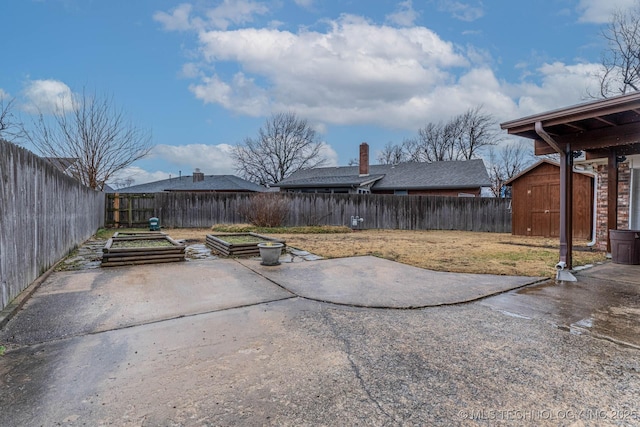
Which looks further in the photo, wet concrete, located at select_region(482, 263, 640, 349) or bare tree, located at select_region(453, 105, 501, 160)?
bare tree, located at select_region(453, 105, 501, 160)

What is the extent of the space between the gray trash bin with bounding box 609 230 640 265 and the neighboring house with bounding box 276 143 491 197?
508 inches

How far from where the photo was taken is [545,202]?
38.2ft

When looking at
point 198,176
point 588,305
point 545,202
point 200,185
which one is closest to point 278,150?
point 198,176

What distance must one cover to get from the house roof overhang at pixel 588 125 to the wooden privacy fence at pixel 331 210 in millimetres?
10187

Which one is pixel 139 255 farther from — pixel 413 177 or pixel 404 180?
pixel 413 177

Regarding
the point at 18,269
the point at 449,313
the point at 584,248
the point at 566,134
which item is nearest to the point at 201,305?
the point at 18,269

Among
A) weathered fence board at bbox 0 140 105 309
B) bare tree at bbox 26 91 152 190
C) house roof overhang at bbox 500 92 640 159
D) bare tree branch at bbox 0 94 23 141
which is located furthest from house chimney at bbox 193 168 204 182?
house roof overhang at bbox 500 92 640 159

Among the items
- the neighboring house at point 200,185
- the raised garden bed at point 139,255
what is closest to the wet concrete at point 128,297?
the raised garden bed at point 139,255

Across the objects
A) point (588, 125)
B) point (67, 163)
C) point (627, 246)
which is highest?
point (67, 163)

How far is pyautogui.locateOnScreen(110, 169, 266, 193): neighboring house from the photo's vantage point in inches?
998

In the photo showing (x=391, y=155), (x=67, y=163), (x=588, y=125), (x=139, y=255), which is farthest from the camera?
(x=391, y=155)

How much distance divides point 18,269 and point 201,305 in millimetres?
2110

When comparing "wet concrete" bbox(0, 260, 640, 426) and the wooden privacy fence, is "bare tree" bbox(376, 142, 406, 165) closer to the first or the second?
the wooden privacy fence

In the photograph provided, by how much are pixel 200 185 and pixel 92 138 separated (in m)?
13.0
